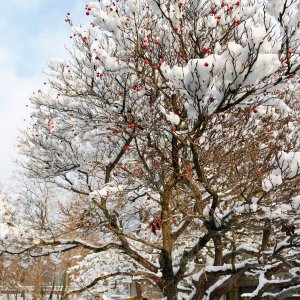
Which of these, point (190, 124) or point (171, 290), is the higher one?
point (190, 124)

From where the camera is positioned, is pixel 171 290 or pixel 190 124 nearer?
pixel 190 124

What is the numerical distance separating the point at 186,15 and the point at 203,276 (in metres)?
4.76

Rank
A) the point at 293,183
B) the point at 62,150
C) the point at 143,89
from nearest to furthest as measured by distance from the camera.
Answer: the point at 293,183
the point at 143,89
the point at 62,150

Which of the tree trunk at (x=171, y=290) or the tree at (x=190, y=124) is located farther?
the tree trunk at (x=171, y=290)

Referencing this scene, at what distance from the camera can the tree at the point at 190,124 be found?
384 centimetres

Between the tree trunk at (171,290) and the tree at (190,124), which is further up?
the tree at (190,124)

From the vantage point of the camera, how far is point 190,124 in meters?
5.14

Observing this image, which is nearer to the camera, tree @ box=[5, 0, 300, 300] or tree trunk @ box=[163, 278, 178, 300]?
tree @ box=[5, 0, 300, 300]

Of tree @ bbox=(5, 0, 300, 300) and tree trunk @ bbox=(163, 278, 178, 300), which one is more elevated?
tree @ bbox=(5, 0, 300, 300)

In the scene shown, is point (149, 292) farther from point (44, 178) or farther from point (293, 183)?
point (293, 183)

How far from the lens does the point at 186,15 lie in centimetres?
567

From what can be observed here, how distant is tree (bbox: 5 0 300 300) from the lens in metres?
3.84

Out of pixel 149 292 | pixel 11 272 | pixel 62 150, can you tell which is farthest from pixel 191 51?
pixel 11 272

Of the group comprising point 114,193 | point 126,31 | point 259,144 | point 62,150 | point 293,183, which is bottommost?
point 293,183
